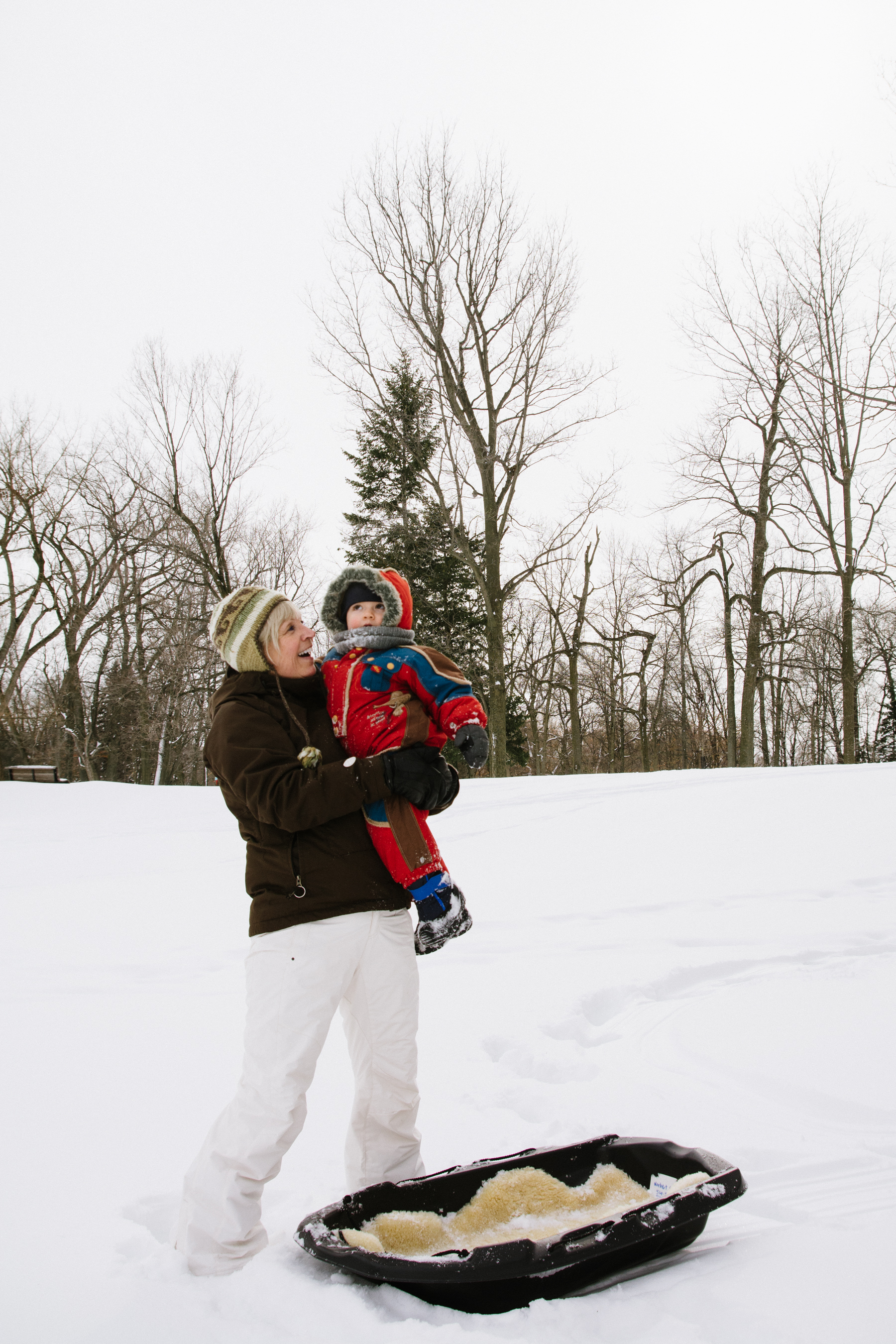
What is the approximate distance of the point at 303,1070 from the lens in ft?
6.76

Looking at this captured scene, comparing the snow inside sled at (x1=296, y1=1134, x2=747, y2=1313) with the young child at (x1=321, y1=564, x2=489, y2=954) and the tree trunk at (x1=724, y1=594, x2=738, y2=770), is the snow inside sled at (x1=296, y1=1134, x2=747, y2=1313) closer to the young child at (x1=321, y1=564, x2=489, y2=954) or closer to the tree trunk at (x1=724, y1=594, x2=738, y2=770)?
the young child at (x1=321, y1=564, x2=489, y2=954)

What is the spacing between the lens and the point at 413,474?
2203 centimetres

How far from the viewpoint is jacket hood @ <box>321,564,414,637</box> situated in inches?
103

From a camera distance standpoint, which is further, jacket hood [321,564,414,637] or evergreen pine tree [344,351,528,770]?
evergreen pine tree [344,351,528,770]

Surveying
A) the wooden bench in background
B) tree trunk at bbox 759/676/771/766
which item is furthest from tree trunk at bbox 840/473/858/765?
the wooden bench in background

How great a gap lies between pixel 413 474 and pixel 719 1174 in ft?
69.6

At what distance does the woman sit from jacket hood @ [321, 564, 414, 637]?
34 cm

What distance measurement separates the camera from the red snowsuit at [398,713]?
2234 mm

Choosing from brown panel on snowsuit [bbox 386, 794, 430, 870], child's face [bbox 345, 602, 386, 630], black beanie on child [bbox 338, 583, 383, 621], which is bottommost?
brown panel on snowsuit [bbox 386, 794, 430, 870]

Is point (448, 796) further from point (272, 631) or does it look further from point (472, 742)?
point (272, 631)

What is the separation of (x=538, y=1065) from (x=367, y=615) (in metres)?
2.05

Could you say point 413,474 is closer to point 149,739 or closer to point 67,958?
point 149,739

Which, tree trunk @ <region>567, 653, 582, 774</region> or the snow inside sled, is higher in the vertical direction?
tree trunk @ <region>567, 653, 582, 774</region>

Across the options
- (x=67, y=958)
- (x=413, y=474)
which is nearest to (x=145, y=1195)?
(x=67, y=958)
